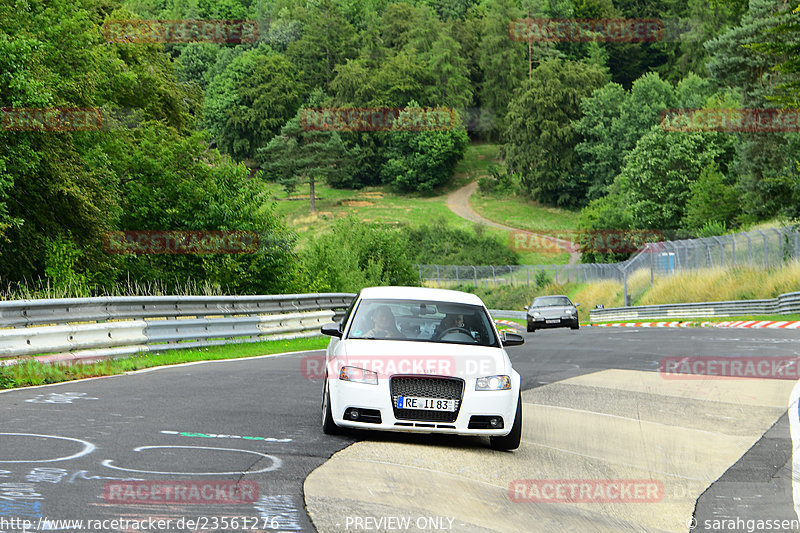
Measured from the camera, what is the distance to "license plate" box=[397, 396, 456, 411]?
875 centimetres

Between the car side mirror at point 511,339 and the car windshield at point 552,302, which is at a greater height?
the car side mirror at point 511,339

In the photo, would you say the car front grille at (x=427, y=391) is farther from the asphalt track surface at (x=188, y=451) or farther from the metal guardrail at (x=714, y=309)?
the metal guardrail at (x=714, y=309)

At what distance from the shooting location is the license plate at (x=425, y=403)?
8750 mm

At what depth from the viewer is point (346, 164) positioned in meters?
140

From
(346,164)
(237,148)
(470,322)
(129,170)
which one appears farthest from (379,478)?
(237,148)

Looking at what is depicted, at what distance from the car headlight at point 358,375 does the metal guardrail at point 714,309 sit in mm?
28586

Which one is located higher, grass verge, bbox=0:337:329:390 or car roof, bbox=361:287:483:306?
car roof, bbox=361:287:483:306
